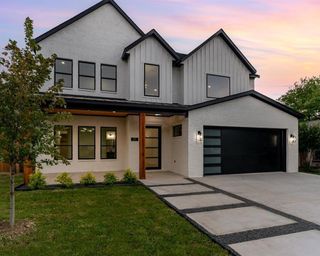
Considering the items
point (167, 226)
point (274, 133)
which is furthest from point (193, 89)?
point (167, 226)

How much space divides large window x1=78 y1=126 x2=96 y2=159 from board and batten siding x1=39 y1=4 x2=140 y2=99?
6.45ft

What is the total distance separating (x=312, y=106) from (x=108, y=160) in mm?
24084

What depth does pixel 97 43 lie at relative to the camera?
13.3 metres

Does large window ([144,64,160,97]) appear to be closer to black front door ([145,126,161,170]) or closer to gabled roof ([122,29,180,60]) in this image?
gabled roof ([122,29,180,60])

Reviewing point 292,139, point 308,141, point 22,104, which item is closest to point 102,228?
point 22,104

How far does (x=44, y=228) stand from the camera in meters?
4.99

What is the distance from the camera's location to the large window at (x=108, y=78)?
1337 cm

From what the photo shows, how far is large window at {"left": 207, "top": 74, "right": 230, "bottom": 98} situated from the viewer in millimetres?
14523

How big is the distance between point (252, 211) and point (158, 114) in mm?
6829

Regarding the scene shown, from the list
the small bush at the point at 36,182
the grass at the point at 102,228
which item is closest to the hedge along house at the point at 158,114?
the small bush at the point at 36,182

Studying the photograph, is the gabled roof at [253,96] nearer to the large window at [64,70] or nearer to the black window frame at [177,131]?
the black window frame at [177,131]

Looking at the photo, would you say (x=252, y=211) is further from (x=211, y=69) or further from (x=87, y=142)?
(x=211, y=69)

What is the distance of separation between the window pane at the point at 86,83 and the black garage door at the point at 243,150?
6479 millimetres

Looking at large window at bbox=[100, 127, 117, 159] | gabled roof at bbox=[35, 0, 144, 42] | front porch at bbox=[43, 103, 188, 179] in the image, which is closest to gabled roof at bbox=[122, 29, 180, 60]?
gabled roof at bbox=[35, 0, 144, 42]
